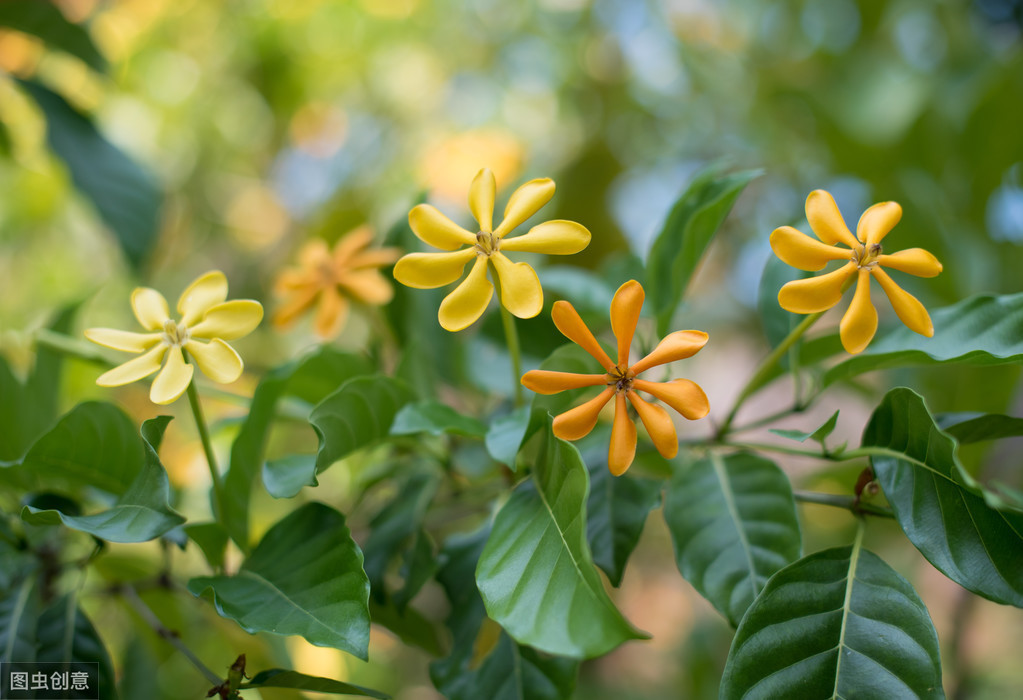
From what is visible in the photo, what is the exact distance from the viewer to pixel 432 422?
0.45 meters

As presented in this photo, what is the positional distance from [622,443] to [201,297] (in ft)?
0.99

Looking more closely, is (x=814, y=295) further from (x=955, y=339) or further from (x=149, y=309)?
(x=149, y=309)

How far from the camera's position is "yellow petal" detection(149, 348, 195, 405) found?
15.6 inches

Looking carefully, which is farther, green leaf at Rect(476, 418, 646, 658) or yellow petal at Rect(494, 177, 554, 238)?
yellow petal at Rect(494, 177, 554, 238)

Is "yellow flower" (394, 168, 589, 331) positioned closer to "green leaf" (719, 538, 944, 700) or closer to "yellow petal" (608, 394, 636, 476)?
"yellow petal" (608, 394, 636, 476)

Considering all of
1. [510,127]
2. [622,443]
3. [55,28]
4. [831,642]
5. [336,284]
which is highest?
[510,127]

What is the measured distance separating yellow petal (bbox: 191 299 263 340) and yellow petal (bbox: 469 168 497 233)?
16cm

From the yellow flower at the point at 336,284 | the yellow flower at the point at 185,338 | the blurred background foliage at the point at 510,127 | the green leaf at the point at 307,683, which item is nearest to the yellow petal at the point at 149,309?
the yellow flower at the point at 185,338

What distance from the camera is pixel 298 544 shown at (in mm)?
445

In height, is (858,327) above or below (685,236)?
below

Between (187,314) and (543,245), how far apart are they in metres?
0.25

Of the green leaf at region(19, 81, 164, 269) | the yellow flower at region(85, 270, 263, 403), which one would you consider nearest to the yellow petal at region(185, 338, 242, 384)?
the yellow flower at region(85, 270, 263, 403)

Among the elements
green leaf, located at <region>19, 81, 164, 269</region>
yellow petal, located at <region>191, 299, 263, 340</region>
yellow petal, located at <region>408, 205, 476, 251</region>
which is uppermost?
green leaf, located at <region>19, 81, 164, 269</region>

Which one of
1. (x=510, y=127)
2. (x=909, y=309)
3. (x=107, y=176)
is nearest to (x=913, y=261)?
(x=909, y=309)
